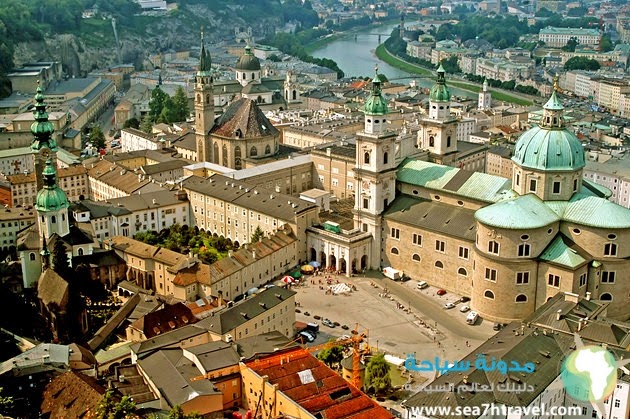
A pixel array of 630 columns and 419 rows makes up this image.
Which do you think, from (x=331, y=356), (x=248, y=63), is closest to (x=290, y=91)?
(x=248, y=63)

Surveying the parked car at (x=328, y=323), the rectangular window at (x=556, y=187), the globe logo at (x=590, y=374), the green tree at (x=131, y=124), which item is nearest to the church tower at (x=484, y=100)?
the green tree at (x=131, y=124)

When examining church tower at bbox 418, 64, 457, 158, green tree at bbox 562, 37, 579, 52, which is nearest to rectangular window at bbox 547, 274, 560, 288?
church tower at bbox 418, 64, 457, 158

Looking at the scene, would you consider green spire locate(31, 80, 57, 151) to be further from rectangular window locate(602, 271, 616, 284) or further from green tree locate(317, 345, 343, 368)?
rectangular window locate(602, 271, 616, 284)

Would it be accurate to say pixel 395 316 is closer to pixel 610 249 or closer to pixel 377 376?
pixel 377 376

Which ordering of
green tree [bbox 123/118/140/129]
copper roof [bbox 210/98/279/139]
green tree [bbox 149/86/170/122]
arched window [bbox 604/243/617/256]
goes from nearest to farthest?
arched window [bbox 604/243/617/256] → copper roof [bbox 210/98/279/139] → green tree [bbox 123/118/140/129] → green tree [bbox 149/86/170/122]

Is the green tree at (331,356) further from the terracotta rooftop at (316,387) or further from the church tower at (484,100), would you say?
the church tower at (484,100)

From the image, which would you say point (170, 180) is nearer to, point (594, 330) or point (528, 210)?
point (528, 210)

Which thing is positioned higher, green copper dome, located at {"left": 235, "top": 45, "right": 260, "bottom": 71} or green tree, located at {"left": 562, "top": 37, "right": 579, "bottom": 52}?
green copper dome, located at {"left": 235, "top": 45, "right": 260, "bottom": 71}
